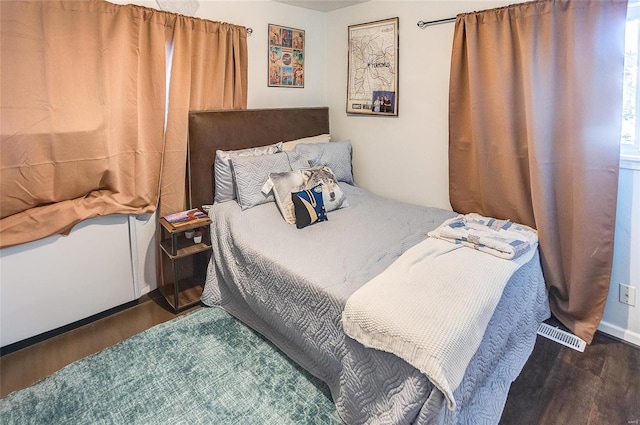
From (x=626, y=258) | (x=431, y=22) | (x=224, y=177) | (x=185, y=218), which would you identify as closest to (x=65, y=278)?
(x=185, y=218)

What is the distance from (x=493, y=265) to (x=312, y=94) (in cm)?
236

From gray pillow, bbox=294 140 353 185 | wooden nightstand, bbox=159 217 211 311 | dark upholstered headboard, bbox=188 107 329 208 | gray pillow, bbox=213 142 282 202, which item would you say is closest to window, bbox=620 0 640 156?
gray pillow, bbox=294 140 353 185

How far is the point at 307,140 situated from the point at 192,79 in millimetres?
1063

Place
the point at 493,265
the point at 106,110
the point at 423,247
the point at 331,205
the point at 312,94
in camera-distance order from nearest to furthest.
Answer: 1. the point at 493,265
2. the point at 423,247
3. the point at 106,110
4. the point at 331,205
5. the point at 312,94

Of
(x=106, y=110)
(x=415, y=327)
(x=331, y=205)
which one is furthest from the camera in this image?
(x=331, y=205)

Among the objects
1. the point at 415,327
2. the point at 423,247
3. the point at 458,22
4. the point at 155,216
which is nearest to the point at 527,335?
the point at 423,247

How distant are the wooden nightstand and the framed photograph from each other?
1.43 m

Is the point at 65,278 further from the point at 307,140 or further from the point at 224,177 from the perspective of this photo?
the point at 307,140

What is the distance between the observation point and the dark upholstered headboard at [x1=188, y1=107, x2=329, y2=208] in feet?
8.84

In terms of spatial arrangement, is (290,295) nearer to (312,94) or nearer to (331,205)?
(331,205)

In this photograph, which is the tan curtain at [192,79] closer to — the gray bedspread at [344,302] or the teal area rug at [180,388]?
the gray bedspread at [344,302]

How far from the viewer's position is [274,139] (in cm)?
313

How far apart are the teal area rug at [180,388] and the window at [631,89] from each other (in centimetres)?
215

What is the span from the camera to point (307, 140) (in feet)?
10.8
